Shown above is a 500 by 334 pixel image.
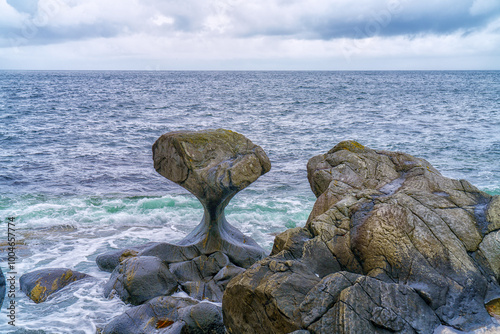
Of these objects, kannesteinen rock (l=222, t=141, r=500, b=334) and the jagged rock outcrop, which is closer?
kannesteinen rock (l=222, t=141, r=500, b=334)

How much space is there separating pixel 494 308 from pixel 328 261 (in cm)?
240

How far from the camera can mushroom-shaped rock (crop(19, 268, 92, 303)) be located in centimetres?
927

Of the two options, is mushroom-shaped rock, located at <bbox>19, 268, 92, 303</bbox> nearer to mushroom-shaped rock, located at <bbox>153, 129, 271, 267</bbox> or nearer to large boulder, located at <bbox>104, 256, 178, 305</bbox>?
large boulder, located at <bbox>104, 256, 178, 305</bbox>

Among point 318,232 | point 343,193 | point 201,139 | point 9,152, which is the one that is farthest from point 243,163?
point 9,152

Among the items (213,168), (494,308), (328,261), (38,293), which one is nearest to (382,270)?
(328,261)

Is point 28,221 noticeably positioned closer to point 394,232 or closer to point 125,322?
point 125,322

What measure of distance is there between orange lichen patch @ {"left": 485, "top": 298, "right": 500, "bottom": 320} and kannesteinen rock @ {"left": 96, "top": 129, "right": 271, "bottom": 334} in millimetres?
5020

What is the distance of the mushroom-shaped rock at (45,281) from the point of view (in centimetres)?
927

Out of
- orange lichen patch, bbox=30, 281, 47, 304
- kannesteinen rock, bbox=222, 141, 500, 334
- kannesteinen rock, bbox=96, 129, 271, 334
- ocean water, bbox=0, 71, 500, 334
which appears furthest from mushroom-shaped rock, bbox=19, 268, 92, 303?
kannesteinen rock, bbox=222, 141, 500, 334

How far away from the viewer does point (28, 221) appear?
48.1 feet

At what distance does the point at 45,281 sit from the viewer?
376 inches

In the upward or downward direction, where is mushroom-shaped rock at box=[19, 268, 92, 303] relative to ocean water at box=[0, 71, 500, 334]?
upward

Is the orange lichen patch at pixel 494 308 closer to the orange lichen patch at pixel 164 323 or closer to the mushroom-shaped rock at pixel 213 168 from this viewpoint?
the orange lichen patch at pixel 164 323

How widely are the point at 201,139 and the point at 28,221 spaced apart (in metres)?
8.39
